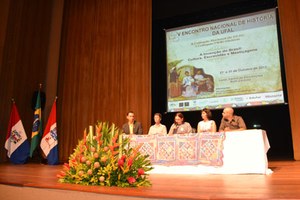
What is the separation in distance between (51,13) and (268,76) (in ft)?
18.0

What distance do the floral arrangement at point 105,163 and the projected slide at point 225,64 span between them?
366cm

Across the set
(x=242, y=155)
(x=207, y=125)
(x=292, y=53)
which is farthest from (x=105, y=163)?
(x=292, y=53)

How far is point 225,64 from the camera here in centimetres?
527

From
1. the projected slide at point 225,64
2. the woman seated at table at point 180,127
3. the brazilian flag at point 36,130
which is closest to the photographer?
the woman seated at table at point 180,127

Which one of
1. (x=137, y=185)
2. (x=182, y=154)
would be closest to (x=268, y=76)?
(x=182, y=154)

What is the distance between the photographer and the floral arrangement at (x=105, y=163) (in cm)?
168

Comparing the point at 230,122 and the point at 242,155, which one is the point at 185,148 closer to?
the point at 242,155

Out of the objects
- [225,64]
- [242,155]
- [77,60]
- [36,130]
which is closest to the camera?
[242,155]

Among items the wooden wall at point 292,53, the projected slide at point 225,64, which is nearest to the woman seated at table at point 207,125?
the projected slide at point 225,64

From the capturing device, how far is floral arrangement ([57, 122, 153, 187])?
66.3 inches

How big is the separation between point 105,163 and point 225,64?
406 centimetres

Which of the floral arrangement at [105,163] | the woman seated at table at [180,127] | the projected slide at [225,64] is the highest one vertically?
the projected slide at [225,64]

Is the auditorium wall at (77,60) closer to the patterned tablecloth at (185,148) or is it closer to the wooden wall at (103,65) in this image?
the wooden wall at (103,65)

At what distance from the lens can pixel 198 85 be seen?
5449 mm
